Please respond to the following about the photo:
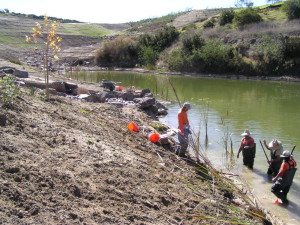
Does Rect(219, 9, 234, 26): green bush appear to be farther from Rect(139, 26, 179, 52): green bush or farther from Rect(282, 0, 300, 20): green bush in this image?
Rect(282, 0, 300, 20): green bush

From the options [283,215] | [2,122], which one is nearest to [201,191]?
[283,215]

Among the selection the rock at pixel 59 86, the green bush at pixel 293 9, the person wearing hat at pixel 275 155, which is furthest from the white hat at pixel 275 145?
the green bush at pixel 293 9

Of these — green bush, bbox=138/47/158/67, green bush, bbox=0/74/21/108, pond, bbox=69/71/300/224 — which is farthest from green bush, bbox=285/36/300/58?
green bush, bbox=0/74/21/108

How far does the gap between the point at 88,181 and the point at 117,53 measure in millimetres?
46663

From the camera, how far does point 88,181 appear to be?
534 cm

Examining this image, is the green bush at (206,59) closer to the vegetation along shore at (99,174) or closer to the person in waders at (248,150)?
the vegetation along shore at (99,174)

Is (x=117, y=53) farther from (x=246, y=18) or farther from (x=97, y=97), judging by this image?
(x=97, y=97)

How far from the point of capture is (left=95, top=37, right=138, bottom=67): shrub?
164 feet

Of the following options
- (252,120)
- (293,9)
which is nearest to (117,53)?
(293,9)

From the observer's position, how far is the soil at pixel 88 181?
4312 mm

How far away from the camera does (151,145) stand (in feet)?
30.5

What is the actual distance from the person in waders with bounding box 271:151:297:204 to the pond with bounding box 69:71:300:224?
27cm

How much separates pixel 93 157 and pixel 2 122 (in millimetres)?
1877

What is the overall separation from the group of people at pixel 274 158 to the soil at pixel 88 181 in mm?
789
